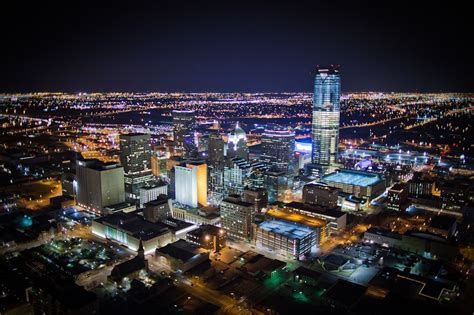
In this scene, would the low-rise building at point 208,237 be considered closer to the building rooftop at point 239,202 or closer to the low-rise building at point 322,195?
the building rooftop at point 239,202

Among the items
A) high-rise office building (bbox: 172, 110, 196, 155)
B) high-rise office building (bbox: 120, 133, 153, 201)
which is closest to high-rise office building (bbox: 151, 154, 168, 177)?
high-rise office building (bbox: 120, 133, 153, 201)

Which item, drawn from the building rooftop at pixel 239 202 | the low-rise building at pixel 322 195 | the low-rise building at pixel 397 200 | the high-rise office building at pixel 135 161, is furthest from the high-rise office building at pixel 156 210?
the low-rise building at pixel 397 200

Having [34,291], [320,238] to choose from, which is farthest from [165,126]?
[34,291]

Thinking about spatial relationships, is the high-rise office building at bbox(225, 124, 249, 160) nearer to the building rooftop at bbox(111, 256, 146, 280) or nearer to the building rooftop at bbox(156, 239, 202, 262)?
the building rooftop at bbox(156, 239, 202, 262)

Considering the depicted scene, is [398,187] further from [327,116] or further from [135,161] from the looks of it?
[135,161]

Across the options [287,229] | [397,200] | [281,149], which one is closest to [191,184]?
[287,229]

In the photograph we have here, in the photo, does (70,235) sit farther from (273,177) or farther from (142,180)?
(273,177)
